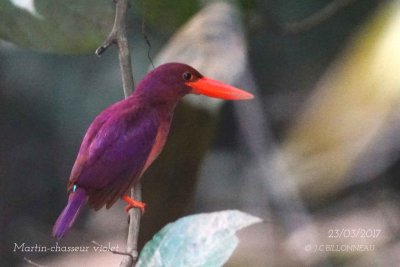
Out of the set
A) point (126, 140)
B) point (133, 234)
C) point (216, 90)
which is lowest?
point (133, 234)

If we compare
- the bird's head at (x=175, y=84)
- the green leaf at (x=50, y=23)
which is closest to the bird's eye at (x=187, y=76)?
the bird's head at (x=175, y=84)

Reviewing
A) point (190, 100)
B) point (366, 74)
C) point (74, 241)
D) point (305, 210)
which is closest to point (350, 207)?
point (305, 210)

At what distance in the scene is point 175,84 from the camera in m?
1.05

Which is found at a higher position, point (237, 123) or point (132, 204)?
point (237, 123)

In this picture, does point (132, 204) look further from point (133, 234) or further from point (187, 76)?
point (187, 76)

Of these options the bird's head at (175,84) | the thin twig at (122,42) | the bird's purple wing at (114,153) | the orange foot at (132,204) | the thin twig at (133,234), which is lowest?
the thin twig at (133,234)

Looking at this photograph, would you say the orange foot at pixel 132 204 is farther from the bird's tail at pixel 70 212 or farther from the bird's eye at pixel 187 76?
the bird's eye at pixel 187 76

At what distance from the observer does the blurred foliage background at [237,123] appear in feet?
3.44

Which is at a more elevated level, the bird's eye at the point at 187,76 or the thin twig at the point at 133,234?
the bird's eye at the point at 187,76

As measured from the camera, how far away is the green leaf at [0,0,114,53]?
1044mm

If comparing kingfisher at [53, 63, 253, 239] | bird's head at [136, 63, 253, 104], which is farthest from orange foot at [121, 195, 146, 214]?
bird's head at [136, 63, 253, 104]

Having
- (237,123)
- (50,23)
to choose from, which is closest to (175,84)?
(237,123)

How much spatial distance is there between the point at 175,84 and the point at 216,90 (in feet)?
0.24

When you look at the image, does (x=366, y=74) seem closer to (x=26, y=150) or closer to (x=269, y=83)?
(x=269, y=83)
